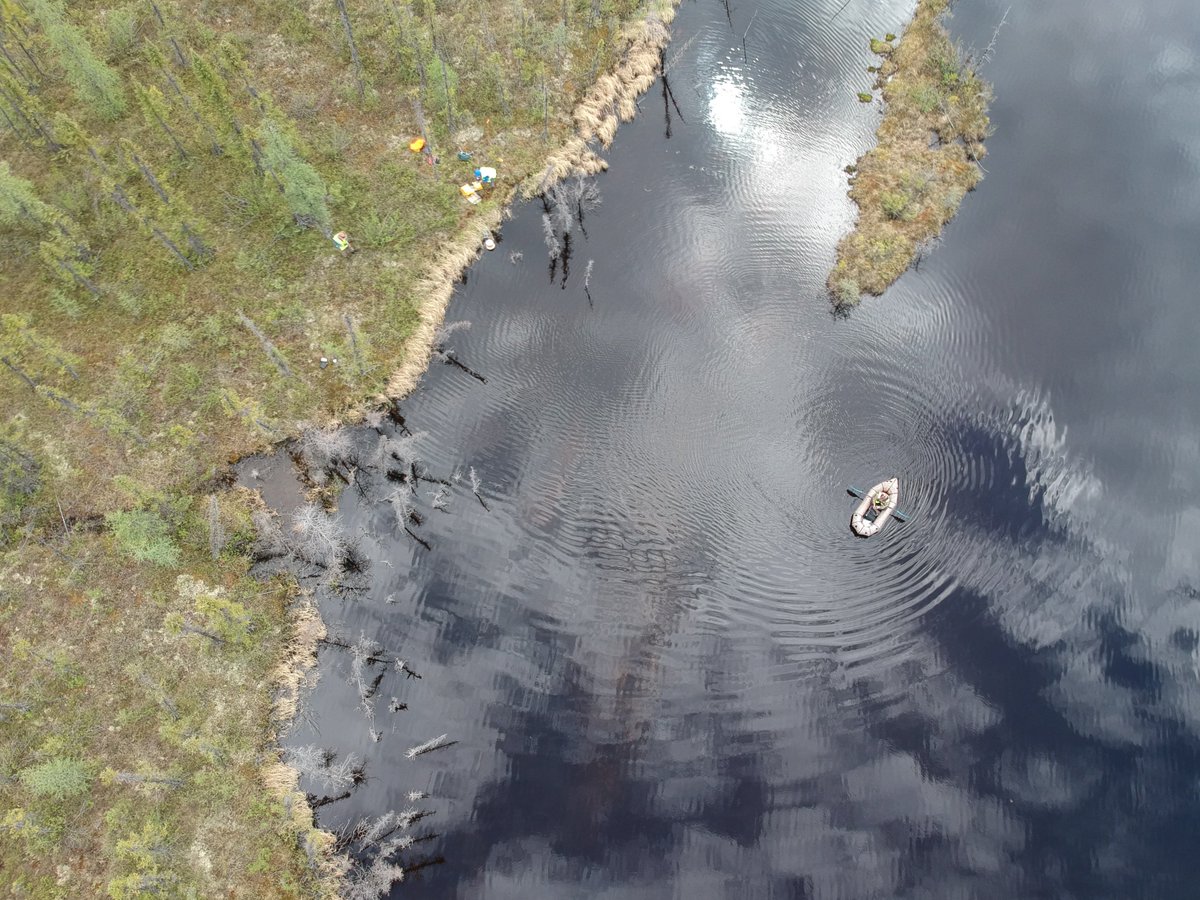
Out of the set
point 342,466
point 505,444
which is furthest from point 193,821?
point 505,444

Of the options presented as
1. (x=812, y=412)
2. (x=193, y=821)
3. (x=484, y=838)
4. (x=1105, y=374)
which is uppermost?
(x=1105, y=374)

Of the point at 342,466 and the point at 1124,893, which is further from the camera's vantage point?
the point at 342,466

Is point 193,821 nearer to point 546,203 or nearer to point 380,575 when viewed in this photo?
point 380,575

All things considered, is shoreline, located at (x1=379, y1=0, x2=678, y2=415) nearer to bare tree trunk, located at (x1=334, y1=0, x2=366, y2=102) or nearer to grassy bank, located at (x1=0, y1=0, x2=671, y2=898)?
grassy bank, located at (x1=0, y1=0, x2=671, y2=898)

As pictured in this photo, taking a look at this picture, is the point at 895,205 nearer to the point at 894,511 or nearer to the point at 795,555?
the point at 894,511

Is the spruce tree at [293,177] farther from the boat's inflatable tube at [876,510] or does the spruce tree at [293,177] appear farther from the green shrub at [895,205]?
the green shrub at [895,205]

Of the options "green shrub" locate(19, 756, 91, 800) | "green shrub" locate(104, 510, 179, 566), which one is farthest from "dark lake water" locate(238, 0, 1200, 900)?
"green shrub" locate(19, 756, 91, 800)
